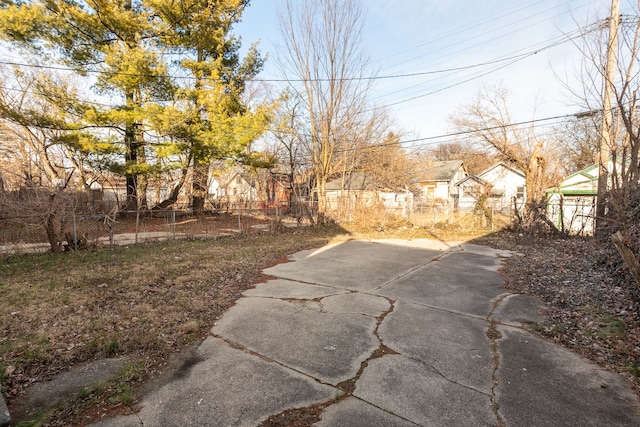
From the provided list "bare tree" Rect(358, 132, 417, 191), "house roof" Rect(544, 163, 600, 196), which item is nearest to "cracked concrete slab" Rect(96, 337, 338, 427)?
"house roof" Rect(544, 163, 600, 196)

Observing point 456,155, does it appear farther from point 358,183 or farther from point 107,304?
point 107,304

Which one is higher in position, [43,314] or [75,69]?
[75,69]

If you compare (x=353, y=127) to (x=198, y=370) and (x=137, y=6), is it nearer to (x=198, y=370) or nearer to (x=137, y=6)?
(x=137, y=6)

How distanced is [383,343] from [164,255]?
6.97 metres

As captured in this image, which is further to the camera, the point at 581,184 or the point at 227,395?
the point at 581,184

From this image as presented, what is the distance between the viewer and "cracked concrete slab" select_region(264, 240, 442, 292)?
254 inches

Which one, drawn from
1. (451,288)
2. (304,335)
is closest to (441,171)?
(451,288)

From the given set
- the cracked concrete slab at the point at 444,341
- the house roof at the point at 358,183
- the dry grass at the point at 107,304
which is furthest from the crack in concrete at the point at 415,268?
the house roof at the point at 358,183

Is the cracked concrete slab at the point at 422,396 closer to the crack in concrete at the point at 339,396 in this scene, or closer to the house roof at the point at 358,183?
the crack in concrete at the point at 339,396

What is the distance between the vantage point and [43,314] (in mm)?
4324

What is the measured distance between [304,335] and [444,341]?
1.68 metres

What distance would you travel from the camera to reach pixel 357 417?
2.40 m

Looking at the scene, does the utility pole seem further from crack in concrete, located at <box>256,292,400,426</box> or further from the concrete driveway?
crack in concrete, located at <box>256,292,400,426</box>

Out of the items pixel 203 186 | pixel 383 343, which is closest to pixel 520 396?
pixel 383 343
